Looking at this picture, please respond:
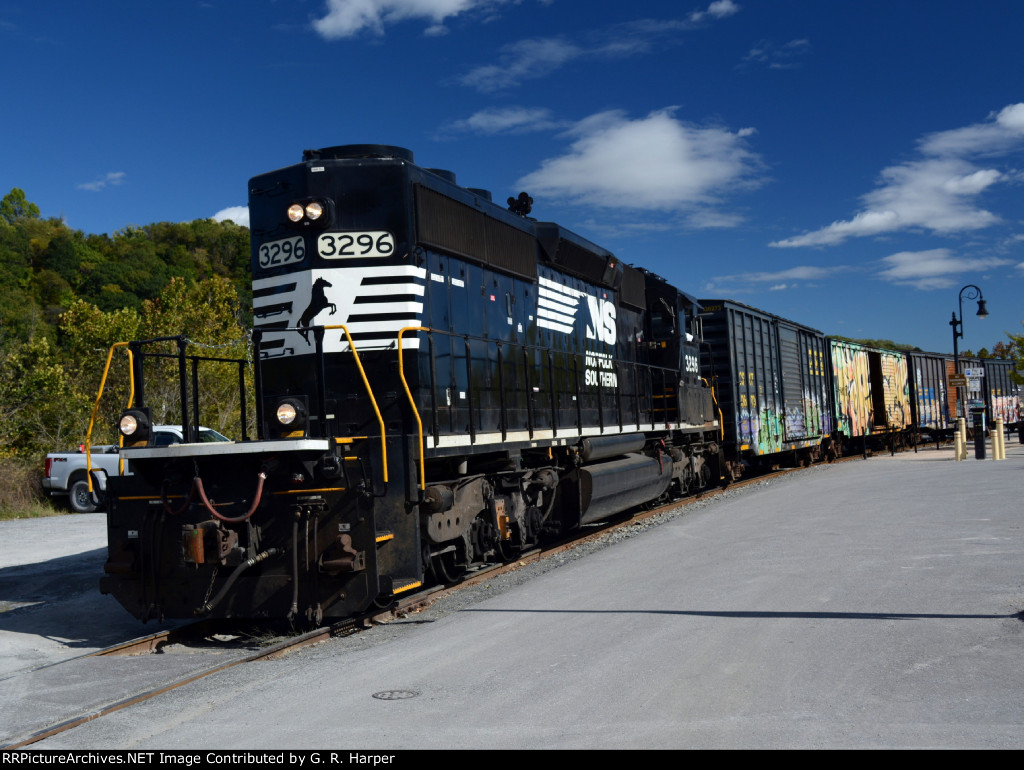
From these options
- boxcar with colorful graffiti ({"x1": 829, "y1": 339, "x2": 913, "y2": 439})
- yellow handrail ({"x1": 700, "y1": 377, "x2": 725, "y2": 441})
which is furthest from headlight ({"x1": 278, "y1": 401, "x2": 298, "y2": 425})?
boxcar with colorful graffiti ({"x1": 829, "y1": 339, "x2": 913, "y2": 439})

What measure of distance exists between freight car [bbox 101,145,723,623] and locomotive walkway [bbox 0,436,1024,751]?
753mm

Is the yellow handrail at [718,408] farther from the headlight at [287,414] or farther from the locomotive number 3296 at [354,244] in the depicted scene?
the headlight at [287,414]

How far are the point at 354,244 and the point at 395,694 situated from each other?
4.35 meters

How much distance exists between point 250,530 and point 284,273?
2640 millimetres

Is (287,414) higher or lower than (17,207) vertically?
lower

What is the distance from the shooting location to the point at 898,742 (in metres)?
3.94

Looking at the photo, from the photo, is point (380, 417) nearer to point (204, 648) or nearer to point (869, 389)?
point (204, 648)

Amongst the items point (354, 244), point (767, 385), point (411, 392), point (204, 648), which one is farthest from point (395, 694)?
point (767, 385)

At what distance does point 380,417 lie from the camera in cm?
689

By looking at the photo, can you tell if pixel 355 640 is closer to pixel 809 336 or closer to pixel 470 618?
pixel 470 618

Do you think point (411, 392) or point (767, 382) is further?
point (767, 382)

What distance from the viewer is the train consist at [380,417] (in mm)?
6773

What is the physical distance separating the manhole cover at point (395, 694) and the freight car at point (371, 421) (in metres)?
1.61

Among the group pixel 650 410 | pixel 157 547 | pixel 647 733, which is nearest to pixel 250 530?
pixel 157 547
